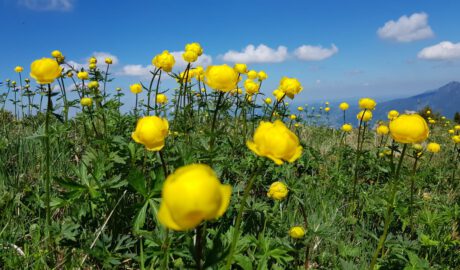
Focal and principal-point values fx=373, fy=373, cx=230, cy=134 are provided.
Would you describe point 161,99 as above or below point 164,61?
below

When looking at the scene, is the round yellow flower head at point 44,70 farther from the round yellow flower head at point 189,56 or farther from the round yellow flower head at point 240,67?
the round yellow flower head at point 240,67

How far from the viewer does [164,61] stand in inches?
103

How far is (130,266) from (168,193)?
1.27 meters

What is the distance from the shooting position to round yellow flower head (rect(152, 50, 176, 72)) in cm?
262

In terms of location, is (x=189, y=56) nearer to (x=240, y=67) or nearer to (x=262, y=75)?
(x=240, y=67)

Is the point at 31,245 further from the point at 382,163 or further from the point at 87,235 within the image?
the point at 382,163

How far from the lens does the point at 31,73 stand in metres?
1.76

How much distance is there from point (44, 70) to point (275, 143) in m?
1.21

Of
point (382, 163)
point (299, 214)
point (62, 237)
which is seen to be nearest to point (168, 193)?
point (62, 237)

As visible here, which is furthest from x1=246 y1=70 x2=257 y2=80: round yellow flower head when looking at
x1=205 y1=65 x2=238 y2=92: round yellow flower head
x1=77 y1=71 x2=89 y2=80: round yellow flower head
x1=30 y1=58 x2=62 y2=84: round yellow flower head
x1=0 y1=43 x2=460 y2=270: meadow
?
x1=30 y1=58 x2=62 y2=84: round yellow flower head

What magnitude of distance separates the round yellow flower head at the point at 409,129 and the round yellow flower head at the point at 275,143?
2.13 ft

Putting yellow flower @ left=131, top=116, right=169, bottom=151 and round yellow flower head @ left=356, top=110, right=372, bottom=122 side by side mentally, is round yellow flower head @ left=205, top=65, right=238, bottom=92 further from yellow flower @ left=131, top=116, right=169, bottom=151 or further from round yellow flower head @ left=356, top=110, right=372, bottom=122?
round yellow flower head @ left=356, top=110, right=372, bottom=122

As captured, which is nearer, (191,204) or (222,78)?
(191,204)

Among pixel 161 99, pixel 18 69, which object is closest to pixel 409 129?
pixel 161 99
